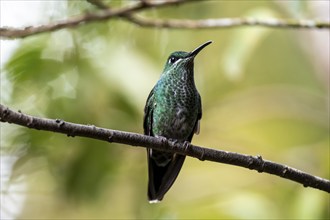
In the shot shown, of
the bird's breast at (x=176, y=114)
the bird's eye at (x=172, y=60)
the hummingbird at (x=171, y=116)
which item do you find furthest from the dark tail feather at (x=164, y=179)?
the bird's eye at (x=172, y=60)

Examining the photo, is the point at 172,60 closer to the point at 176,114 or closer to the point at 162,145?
the point at 176,114

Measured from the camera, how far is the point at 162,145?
2.46m

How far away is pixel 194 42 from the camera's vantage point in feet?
16.3

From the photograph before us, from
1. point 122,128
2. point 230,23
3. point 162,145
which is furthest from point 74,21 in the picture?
point 122,128

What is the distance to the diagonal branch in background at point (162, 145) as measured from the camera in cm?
206

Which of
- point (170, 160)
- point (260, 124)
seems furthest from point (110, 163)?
point (260, 124)

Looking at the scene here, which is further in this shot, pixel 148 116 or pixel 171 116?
pixel 148 116

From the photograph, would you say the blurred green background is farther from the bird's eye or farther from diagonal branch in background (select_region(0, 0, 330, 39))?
the bird's eye

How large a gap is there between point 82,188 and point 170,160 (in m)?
0.77

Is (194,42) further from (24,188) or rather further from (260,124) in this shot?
(24,188)

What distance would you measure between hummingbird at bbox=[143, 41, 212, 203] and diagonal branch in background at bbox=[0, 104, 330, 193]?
65 cm

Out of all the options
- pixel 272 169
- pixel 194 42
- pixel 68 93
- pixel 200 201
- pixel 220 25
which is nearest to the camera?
pixel 272 169

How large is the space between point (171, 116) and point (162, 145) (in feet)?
2.71

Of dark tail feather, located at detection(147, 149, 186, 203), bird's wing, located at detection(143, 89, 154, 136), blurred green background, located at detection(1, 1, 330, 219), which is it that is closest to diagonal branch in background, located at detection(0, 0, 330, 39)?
blurred green background, located at detection(1, 1, 330, 219)
